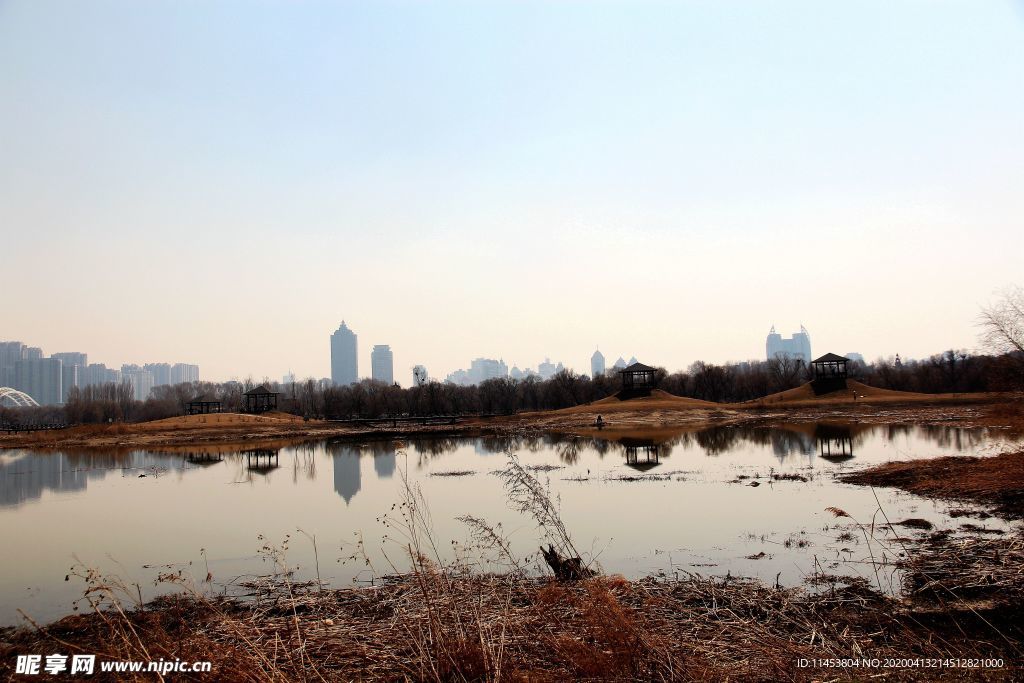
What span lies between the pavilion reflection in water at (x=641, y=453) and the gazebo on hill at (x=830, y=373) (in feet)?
139

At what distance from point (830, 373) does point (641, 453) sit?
5328 centimetres

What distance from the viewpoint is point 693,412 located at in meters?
59.4

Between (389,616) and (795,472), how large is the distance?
16.9 meters

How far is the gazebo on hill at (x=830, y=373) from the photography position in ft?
228

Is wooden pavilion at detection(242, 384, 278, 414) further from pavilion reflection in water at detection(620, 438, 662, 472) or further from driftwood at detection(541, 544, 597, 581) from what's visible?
driftwood at detection(541, 544, 597, 581)

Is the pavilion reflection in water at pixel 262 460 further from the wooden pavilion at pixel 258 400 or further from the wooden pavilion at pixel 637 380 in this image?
the wooden pavilion at pixel 637 380

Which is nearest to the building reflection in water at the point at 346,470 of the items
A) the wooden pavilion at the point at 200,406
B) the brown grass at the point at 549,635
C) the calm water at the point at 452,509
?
the calm water at the point at 452,509

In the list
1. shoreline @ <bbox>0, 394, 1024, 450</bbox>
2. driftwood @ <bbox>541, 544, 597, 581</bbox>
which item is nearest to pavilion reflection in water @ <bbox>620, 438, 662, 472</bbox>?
shoreline @ <bbox>0, 394, 1024, 450</bbox>

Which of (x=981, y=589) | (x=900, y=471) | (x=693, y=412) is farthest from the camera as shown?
(x=693, y=412)

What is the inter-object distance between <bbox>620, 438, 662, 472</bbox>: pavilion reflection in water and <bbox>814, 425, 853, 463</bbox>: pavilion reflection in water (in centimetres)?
656

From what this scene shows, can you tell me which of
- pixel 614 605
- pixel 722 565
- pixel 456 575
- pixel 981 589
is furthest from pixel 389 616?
pixel 981 589

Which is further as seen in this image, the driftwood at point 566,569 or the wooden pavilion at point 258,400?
the wooden pavilion at point 258,400

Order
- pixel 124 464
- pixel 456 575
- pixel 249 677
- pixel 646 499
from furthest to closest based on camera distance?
pixel 124 464 < pixel 646 499 < pixel 456 575 < pixel 249 677

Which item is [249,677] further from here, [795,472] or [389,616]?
[795,472]
